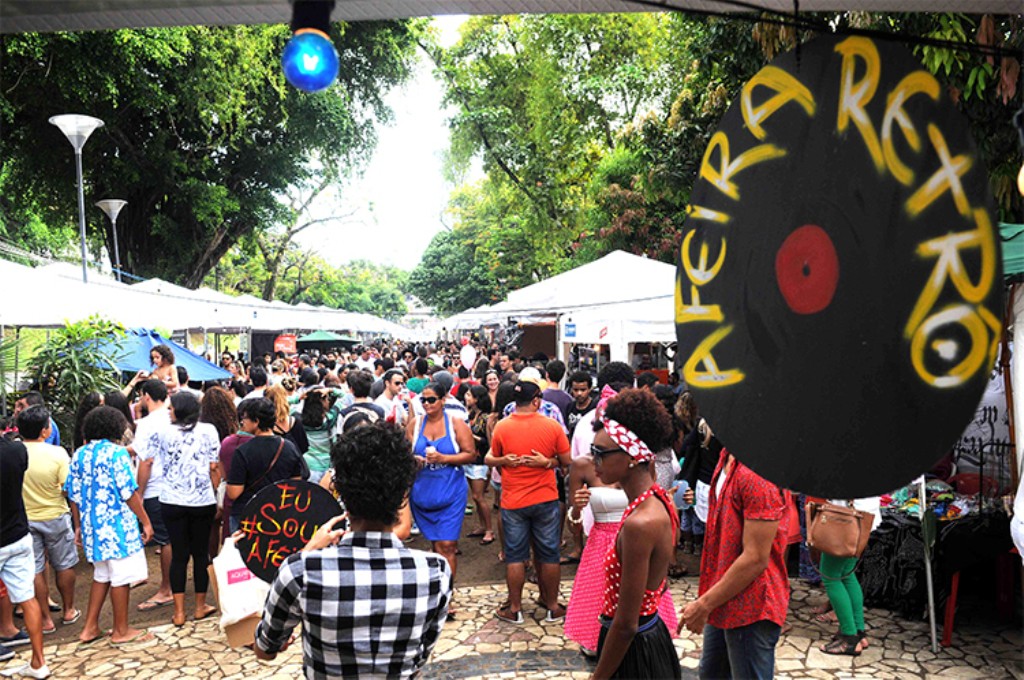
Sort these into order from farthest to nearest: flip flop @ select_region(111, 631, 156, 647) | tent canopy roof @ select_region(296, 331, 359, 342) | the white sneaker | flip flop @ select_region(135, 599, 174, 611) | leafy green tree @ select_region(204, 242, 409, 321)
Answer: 1. leafy green tree @ select_region(204, 242, 409, 321)
2. tent canopy roof @ select_region(296, 331, 359, 342)
3. flip flop @ select_region(135, 599, 174, 611)
4. flip flop @ select_region(111, 631, 156, 647)
5. the white sneaker

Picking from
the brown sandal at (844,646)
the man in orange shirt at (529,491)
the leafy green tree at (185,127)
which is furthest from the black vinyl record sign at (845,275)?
the leafy green tree at (185,127)

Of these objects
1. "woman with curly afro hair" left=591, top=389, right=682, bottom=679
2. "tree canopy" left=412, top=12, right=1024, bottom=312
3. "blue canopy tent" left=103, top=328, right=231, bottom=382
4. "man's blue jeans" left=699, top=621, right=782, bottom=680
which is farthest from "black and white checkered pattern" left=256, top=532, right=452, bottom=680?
"blue canopy tent" left=103, top=328, right=231, bottom=382

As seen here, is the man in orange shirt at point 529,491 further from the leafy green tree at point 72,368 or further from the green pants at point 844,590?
the leafy green tree at point 72,368

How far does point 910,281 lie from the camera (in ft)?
4.98

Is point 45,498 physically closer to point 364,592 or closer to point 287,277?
point 364,592

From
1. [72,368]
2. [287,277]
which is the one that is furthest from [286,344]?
[287,277]

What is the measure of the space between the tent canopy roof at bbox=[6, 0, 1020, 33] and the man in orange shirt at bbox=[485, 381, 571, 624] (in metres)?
2.60

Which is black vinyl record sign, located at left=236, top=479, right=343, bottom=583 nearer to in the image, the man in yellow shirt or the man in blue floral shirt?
the man in blue floral shirt

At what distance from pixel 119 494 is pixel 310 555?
376 centimetres

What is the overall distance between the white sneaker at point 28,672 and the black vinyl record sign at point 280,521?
7.70ft

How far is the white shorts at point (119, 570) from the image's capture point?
16.9ft

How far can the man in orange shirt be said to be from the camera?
5.41m

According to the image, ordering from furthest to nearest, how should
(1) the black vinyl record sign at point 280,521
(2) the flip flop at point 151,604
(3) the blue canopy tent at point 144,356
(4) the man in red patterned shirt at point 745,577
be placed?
(3) the blue canopy tent at point 144,356, (2) the flip flop at point 151,604, (1) the black vinyl record sign at point 280,521, (4) the man in red patterned shirt at point 745,577

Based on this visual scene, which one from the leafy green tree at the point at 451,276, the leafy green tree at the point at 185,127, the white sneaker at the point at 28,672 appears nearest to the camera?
the white sneaker at the point at 28,672
